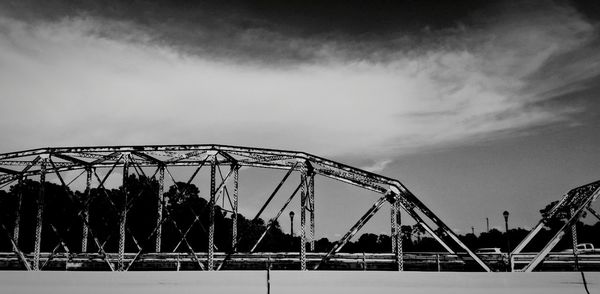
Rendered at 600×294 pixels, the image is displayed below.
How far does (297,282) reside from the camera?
899 inches

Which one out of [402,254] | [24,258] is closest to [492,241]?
[402,254]

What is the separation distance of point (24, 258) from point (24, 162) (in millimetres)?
5821

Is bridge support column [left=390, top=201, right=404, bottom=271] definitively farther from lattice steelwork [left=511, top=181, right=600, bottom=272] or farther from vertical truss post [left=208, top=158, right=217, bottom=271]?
vertical truss post [left=208, top=158, right=217, bottom=271]

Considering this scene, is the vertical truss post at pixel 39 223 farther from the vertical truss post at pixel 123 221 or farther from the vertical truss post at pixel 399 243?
the vertical truss post at pixel 399 243

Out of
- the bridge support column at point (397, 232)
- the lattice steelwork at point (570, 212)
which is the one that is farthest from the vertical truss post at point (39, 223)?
the lattice steelwork at point (570, 212)

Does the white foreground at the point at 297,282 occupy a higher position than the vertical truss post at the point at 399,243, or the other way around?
the vertical truss post at the point at 399,243

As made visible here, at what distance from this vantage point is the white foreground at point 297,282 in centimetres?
2027

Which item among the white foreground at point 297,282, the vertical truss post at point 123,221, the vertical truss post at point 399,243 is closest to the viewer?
the white foreground at point 297,282

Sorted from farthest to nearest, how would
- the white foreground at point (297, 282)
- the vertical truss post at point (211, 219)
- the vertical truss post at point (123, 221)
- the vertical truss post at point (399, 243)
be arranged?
the vertical truss post at point (123, 221) → the vertical truss post at point (211, 219) → the vertical truss post at point (399, 243) → the white foreground at point (297, 282)

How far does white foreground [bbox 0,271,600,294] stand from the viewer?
20266mm

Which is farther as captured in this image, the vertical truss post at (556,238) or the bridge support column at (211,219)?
the bridge support column at (211,219)

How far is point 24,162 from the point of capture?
30.9 m

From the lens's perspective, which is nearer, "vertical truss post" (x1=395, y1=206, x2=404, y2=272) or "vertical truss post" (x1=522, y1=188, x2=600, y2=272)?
"vertical truss post" (x1=522, y1=188, x2=600, y2=272)

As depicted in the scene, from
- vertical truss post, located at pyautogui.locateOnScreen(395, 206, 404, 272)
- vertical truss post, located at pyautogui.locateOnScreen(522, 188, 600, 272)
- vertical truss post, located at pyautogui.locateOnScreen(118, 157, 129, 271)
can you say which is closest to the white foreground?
vertical truss post, located at pyautogui.locateOnScreen(522, 188, 600, 272)
